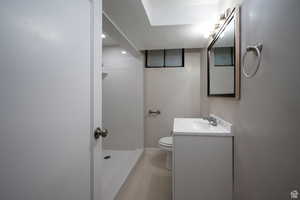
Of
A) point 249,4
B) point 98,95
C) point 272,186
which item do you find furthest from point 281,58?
point 98,95

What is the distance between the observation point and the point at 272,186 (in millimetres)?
756

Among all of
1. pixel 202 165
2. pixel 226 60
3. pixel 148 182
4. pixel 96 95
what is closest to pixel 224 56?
pixel 226 60

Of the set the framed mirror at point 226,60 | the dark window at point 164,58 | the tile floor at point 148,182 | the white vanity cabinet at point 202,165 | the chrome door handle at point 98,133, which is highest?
the dark window at point 164,58

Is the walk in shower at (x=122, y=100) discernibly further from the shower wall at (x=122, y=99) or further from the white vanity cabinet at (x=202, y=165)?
the white vanity cabinet at (x=202, y=165)

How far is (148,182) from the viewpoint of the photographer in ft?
6.22

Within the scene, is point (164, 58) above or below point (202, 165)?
above

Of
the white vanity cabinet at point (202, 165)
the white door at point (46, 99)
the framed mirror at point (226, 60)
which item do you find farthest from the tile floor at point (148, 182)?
the framed mirror at point (226, 60)

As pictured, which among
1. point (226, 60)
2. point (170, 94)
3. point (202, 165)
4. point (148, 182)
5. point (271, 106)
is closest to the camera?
point (271, 106)

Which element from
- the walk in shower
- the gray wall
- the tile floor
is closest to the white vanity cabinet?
the gray wall

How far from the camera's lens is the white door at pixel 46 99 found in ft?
1.38

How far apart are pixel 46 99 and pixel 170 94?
8.30 ft

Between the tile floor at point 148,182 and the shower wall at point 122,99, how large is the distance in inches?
23.3

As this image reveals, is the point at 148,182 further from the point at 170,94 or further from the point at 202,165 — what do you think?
the point at 170,94

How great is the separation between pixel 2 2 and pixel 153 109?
2670mm
